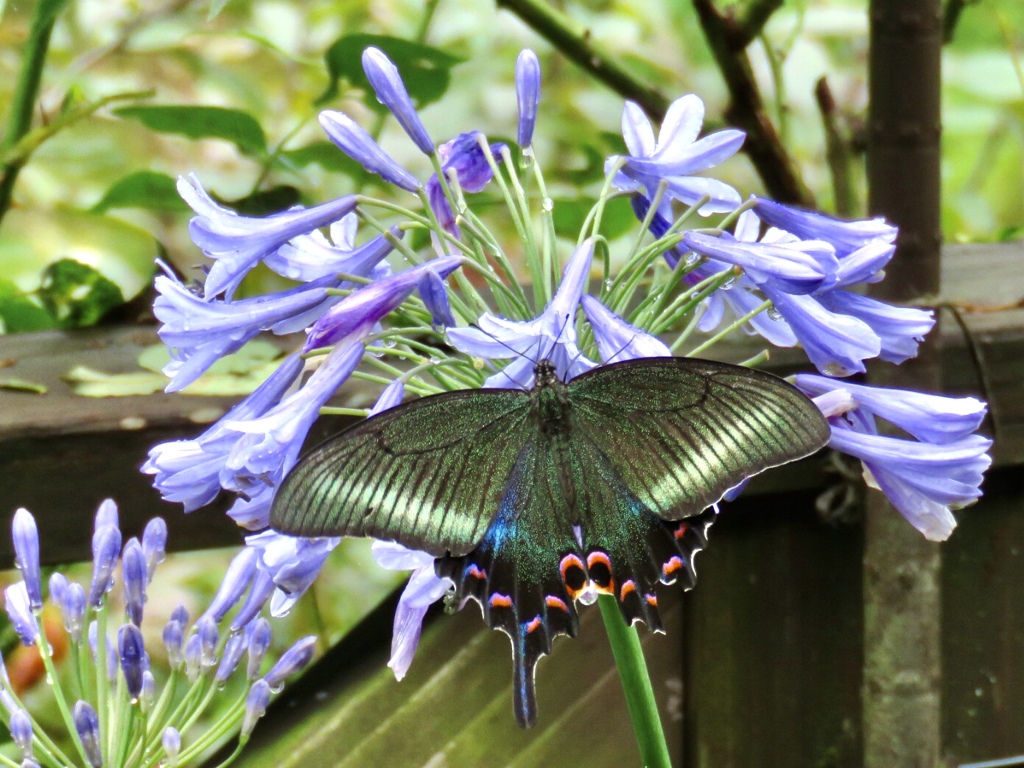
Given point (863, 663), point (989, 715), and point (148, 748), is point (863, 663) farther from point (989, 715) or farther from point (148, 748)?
point (148, 748)

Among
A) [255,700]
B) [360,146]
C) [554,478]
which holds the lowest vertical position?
[255,700]

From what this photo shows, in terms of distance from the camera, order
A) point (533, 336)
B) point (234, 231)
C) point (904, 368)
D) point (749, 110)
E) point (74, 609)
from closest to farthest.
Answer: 1. point (533, 336)
2. point (234, 231)
3. point (74, 609)
4. point (904, 368)
5. point (749, 110)

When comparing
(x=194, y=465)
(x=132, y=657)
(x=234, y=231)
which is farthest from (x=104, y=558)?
(x=234, y=231)

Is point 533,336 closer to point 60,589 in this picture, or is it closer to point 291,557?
point 291,557

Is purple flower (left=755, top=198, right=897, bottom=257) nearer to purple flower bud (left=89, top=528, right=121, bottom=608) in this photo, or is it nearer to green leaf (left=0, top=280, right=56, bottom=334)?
purple flower bud (left=89, top=528, right=121, bottom=608)

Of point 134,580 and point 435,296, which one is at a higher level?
point 435,296

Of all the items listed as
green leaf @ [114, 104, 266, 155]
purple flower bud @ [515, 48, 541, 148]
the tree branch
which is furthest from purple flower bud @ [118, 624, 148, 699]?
the tree branch

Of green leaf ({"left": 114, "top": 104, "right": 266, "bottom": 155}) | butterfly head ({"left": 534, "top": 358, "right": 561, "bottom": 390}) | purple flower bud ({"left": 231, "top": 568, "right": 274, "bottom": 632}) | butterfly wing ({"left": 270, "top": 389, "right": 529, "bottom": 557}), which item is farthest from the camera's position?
green leaf ({"left": 114, "top": 104, "right": 266, "bottom": 155})
